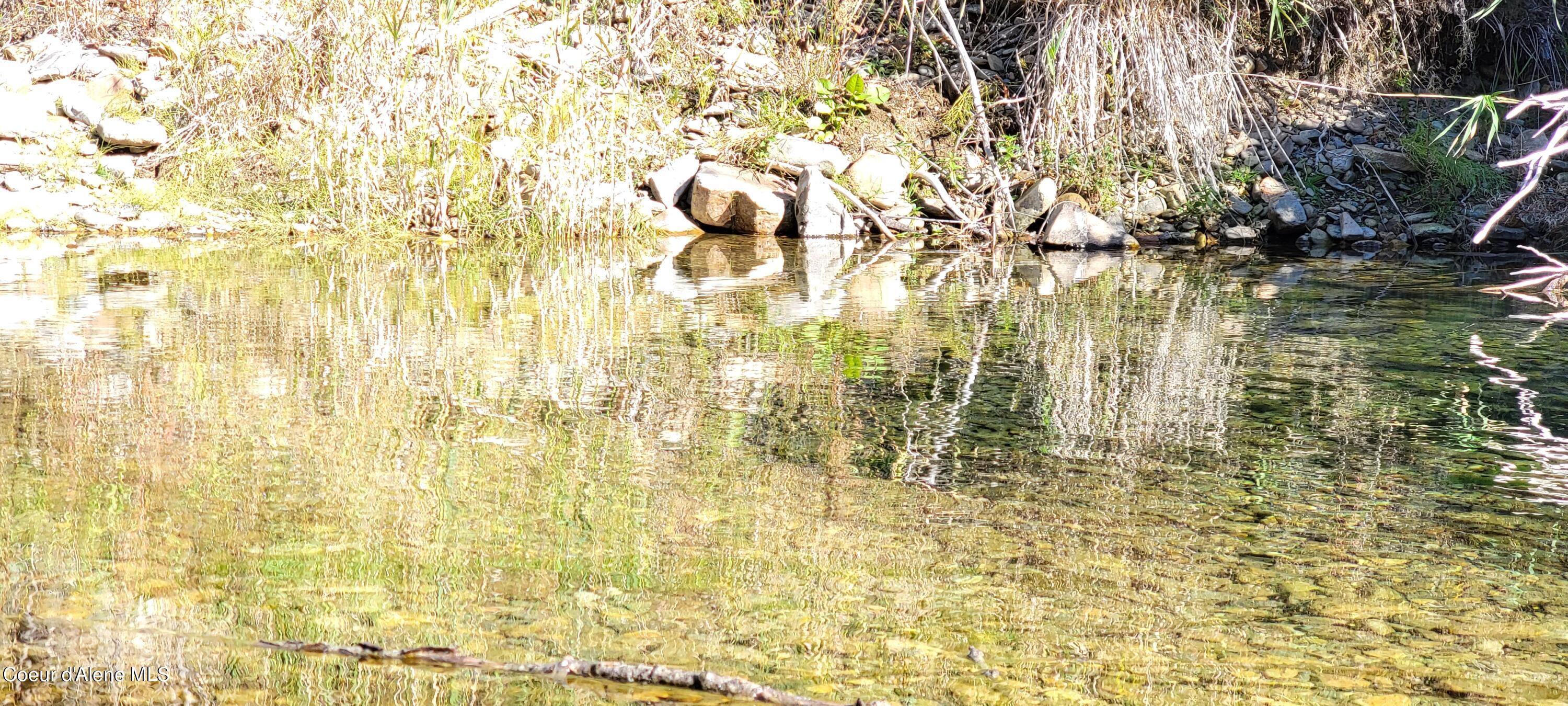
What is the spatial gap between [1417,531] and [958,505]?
94 cm

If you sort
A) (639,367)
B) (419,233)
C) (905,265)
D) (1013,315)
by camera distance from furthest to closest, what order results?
1. (419,233)
2. (905,265)
3. (1013,315)
4. (639,367)

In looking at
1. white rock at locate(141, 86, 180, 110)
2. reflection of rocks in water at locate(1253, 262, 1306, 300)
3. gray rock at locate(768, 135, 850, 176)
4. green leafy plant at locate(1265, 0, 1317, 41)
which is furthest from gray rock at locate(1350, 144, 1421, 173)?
white rock at locate(141, 86, 180, 110)

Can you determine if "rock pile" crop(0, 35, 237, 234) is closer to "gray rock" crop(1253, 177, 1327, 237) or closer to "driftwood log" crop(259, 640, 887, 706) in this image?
"gray rock" crop(1253, 177, 1327, 237)

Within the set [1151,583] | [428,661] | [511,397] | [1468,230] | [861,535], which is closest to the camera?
[428,661]

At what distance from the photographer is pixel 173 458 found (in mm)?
3043

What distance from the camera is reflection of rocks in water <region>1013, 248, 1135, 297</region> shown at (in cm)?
752

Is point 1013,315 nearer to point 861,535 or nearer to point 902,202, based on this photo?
point 861,535

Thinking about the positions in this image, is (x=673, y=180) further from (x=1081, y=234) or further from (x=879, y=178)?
(x=1081, y=234)

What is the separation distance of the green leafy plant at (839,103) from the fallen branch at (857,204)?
1.46ft

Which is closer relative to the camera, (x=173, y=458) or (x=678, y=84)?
(x=173, y=458)

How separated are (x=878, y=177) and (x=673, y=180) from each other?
1.58 meters

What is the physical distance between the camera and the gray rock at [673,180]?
10312 millimetres

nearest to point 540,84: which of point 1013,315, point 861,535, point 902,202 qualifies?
point 902,202

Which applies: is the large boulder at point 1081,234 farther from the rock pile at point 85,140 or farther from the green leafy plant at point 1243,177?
the rock pile at point 85,140
